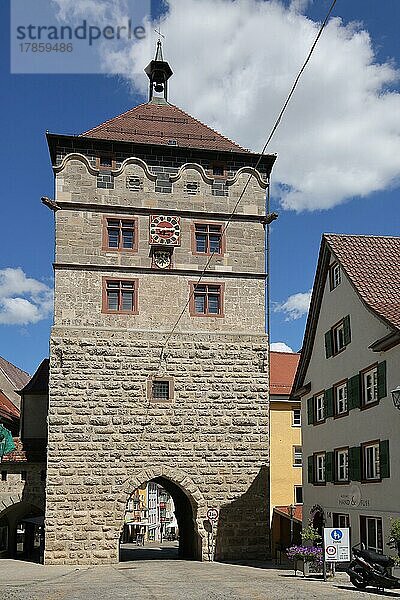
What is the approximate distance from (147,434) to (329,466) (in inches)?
252

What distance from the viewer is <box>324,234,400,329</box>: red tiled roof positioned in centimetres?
2286

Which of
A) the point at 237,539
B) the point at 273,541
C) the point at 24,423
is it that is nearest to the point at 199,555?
the point at 237,539

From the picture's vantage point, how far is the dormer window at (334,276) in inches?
1044

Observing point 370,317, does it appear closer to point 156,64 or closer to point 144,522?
point 156,64

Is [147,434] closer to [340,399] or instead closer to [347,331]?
[340,399]

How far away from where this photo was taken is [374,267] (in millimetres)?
25219

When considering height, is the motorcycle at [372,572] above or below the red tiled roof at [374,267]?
below

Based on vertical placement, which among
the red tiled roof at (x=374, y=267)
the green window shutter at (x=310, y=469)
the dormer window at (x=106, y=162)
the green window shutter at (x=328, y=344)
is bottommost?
the green window shutter at (x=310, y=469)

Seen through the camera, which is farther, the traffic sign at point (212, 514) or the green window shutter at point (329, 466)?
the traffic sign at point (212, 514)

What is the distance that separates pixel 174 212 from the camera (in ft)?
101

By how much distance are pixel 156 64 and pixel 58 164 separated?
25.7 ft

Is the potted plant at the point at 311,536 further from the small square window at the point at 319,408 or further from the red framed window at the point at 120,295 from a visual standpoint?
the red framed window at the point at 120,295

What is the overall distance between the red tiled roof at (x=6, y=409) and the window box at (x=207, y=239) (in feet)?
41.7

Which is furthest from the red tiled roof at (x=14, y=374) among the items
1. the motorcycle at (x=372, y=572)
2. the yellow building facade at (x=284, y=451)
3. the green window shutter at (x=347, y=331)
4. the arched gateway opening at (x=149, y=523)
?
the motorcycle at (x=372, y=572)
